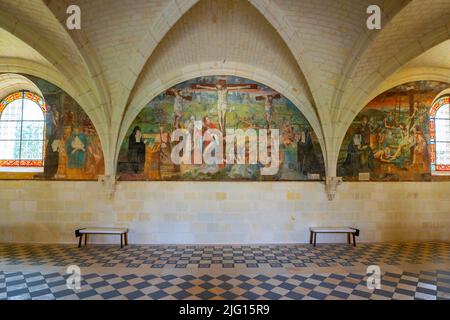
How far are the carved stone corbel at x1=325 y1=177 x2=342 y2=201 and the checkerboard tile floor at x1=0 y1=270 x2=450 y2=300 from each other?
3026 millimetres

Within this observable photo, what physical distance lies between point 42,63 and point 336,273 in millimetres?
9229

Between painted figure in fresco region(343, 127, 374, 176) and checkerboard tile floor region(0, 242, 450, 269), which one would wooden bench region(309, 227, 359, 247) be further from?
painted figure in fresco region(343, 127, 374, 176)

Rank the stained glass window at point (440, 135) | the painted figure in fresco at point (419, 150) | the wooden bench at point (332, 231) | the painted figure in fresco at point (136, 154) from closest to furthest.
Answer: the wooden bench at point (332, 231), the painted figure in fresco at point (136, 154), the painted figure in fresco at point (419, 150), the stained glass window at point (440, 135)

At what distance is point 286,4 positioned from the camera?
20.0 feet

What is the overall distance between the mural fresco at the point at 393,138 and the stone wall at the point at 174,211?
1415mm

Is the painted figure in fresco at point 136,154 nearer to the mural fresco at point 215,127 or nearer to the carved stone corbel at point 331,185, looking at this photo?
the mural fresco at point 215,127

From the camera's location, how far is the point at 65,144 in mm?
8023

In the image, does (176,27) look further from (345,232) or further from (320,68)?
(345,232)

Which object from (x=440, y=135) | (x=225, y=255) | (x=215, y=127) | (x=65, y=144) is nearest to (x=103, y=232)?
(x=65, y=144)

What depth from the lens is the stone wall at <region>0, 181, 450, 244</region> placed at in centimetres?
788

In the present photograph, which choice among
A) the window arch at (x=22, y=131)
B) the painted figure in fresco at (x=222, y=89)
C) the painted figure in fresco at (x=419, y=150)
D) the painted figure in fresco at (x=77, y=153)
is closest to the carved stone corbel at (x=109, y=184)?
the painted figure in fresco at (x=77, y=153)

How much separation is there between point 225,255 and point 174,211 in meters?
2.07

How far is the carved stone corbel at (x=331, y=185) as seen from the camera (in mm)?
8031

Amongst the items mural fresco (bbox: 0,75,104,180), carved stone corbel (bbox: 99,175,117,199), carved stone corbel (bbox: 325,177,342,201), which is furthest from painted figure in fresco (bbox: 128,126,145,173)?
carved stone corbel (bbox: 325,177,342,201)
